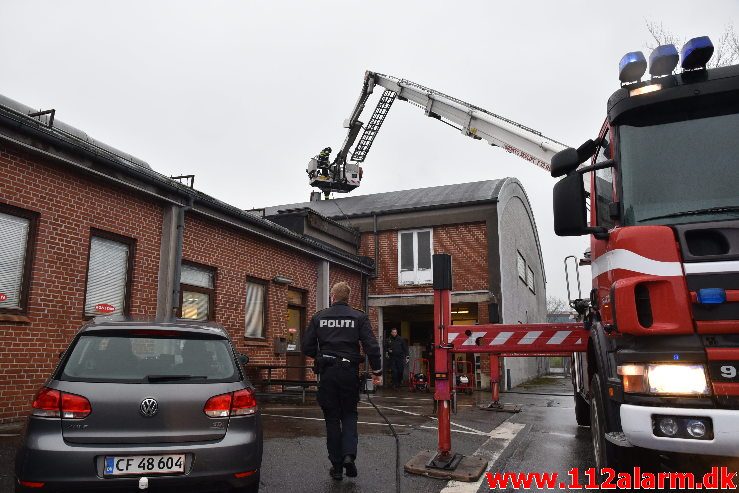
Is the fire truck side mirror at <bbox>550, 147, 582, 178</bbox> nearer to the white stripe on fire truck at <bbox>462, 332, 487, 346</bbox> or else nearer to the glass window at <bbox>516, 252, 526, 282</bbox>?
the white stripe on fire truck at <bbox>462, 332, 487, 346</bbox>

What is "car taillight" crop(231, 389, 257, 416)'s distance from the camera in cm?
390

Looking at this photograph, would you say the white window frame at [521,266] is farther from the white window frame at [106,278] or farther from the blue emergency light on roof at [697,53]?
the blue emergency light on roof at [697,53]

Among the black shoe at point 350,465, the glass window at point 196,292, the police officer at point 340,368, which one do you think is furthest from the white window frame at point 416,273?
the black shoe at point 350,465

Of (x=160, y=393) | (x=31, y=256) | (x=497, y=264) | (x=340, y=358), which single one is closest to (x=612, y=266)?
(x=340, y=358)

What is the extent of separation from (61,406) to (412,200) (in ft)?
57.9

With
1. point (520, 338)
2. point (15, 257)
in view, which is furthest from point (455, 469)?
point (15, 257)

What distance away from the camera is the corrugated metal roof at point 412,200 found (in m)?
18.8

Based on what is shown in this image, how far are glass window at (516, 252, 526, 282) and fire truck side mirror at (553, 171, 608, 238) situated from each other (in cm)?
1762

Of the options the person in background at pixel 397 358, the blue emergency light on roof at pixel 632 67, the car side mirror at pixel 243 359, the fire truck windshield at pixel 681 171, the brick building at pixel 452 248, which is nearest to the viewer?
the fire truck windshield at pixel 681 171

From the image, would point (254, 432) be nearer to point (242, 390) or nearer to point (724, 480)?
point (242, 390)

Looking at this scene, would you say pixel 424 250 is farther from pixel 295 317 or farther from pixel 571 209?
pixel 571 209

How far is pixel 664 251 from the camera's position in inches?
125

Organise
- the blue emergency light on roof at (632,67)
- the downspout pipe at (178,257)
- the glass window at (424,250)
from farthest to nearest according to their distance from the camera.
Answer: the glass window at (424,250), the downspout pipe at (178,257), the blue emergency light on roof at (632,67)

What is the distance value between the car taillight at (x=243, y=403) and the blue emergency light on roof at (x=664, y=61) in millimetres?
3961
